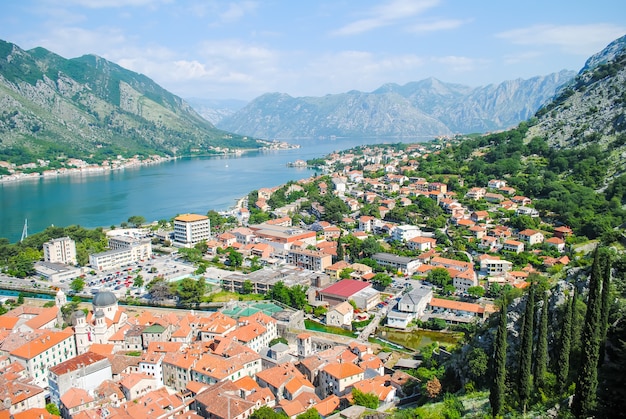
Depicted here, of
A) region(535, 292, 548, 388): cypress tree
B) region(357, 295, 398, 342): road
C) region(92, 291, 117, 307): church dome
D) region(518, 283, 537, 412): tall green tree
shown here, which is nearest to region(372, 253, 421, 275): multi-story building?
region(357, 295, 398, 342): road

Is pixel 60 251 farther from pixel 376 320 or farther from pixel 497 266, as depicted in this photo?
pixel 497 266

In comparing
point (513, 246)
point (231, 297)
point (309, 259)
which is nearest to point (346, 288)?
point (309, 259)

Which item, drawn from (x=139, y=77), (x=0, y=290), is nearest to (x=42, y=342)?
(x=0, y=290)

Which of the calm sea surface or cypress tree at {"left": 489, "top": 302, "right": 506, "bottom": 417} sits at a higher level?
cypress tree at {"left": 489, "top": 302, "right": 506, "bottom": 417}

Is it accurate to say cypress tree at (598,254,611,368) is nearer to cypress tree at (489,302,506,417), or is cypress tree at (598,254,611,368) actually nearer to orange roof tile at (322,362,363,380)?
cypress tree at (489,302,506,417)

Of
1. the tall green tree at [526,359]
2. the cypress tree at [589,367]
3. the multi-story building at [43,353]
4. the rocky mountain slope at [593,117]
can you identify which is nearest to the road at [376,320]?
the tall green tree at [526,359]

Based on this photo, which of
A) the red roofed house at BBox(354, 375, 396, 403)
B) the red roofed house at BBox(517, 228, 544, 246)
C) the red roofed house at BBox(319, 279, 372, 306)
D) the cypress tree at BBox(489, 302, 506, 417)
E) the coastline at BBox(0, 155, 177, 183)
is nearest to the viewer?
the cypress tree at BBox(489, 302, 506, 417)

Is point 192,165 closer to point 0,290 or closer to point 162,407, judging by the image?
point 0,290
